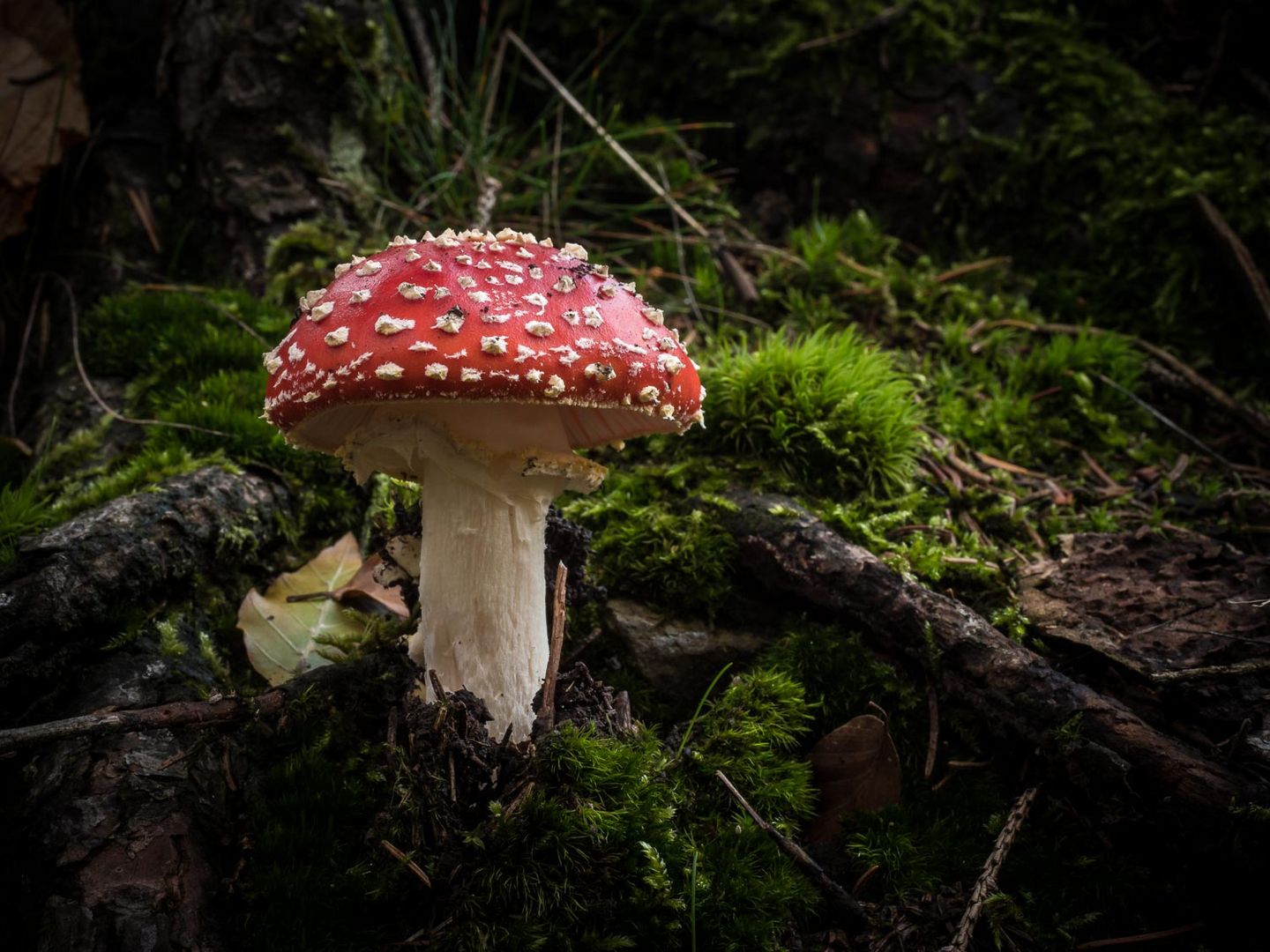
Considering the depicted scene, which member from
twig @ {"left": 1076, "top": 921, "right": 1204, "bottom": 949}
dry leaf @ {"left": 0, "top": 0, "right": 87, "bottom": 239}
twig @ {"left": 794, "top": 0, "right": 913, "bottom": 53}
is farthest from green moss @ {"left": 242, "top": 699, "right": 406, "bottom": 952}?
twig @ {"left": 794, "top": 0, "right": 913, "bottom": 53}

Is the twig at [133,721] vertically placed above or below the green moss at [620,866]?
above

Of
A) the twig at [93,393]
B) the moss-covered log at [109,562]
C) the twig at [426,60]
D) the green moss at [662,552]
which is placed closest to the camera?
the moss-covered log at [109,562]

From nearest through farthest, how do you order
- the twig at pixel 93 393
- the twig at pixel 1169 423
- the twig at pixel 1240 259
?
the twig at pixel 93 393 < the twig at pixel 1169 423 < the twig at pixel 1240 259

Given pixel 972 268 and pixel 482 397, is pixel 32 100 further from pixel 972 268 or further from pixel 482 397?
pixel 972 268

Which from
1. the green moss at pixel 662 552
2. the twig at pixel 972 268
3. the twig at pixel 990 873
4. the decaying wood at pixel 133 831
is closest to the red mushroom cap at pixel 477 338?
the green moss at pixel 662 552

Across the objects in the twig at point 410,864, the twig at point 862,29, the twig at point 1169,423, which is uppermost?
the twig at point 862,29

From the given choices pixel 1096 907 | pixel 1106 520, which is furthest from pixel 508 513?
pixel 1106 520

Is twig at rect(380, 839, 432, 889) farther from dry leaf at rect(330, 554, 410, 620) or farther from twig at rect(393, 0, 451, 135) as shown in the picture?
twig at rect(393, 0, 451, 135)

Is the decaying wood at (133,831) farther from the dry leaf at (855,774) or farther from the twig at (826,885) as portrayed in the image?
the dry leaf at (855,774)
